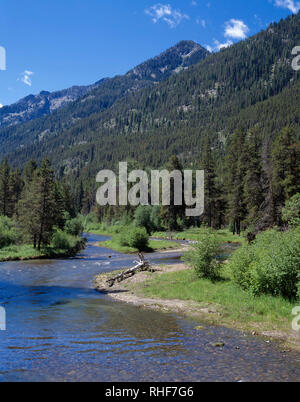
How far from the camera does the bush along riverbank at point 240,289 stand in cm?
1753

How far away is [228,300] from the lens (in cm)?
2041

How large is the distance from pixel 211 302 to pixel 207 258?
→ 4434mm

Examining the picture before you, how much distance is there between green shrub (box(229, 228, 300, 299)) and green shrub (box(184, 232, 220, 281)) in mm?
3062

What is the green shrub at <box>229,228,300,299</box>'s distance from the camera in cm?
1848

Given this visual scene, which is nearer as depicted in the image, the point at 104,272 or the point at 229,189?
the point at 104,272

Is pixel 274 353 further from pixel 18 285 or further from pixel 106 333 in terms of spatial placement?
pixel 18 285

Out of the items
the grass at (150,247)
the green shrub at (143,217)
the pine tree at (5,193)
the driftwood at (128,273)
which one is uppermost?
the pine tree at (5,193)

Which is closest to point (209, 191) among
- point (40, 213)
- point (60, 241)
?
point (60, 241)

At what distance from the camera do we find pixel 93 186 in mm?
196625

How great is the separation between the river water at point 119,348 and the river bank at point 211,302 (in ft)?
3.71

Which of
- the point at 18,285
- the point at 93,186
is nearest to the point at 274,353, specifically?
the point at 18,285

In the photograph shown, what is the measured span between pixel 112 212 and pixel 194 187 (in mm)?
35415

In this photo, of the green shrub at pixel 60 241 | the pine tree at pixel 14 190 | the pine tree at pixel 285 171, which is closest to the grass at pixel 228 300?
the green shrub at pixel 60 241

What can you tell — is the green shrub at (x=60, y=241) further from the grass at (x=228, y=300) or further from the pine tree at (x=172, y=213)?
the pine tree at (x=172, y=213)
